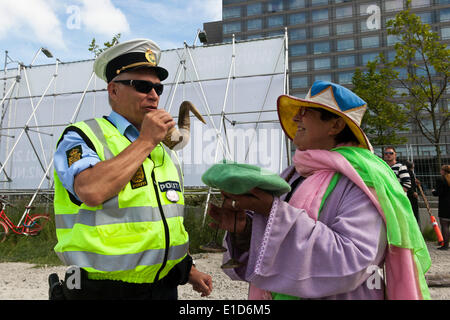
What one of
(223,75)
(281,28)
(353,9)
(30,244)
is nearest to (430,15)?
(353,9)

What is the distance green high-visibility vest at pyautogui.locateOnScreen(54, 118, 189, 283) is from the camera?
1.32 metres

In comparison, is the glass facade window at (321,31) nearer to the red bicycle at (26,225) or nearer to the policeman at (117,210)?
Answer: the red bicycle at (26,225)

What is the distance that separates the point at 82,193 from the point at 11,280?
193 inches

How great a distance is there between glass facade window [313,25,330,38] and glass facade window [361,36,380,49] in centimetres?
596

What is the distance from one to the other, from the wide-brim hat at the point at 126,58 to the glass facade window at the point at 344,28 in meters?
61.2

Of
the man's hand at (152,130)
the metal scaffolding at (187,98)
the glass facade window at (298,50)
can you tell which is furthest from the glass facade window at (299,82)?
the man's hand at (152,130)

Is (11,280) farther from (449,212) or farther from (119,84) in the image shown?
(449,212)

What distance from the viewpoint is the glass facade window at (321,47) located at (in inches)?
2226

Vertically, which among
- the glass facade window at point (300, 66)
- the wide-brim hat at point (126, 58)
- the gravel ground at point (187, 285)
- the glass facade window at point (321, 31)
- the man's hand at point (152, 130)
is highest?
the glass facade window at point (321, 31)

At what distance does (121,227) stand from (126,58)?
0.81 meters

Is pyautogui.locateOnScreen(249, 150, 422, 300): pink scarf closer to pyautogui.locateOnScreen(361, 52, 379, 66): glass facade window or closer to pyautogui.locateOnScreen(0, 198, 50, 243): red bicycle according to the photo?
pyautogui.locateOnScreen(0, 198, 50, 243): red bicycle

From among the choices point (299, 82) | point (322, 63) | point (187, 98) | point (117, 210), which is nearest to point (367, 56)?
point (322, 63)

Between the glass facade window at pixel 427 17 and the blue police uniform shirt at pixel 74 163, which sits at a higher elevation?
the glass facade window at pixel 427 17
